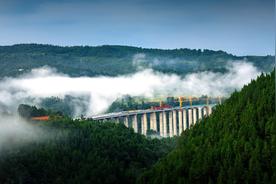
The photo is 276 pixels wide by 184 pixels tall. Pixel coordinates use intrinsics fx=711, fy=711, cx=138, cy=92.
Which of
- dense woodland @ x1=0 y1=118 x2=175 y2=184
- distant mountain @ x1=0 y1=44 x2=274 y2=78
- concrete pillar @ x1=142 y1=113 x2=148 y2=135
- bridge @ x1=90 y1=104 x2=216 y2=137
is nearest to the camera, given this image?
dense woodland @ x1=0 y1=118 x2=175 y2=184

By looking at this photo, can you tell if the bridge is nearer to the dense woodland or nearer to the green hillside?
the dense woodland

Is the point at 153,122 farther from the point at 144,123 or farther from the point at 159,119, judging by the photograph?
the point at 159,119

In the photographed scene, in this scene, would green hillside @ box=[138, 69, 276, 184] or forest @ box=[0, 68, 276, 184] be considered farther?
forest @ box=[0, 68, 276, 184]

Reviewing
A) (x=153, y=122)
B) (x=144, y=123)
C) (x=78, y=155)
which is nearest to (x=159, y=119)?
(x=153, y=122)

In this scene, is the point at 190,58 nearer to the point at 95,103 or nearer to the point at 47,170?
the point at 95,103

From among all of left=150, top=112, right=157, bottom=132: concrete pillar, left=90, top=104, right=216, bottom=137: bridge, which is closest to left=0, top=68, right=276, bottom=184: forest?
left=90, top=104, right=216, bottom=137: bridge
